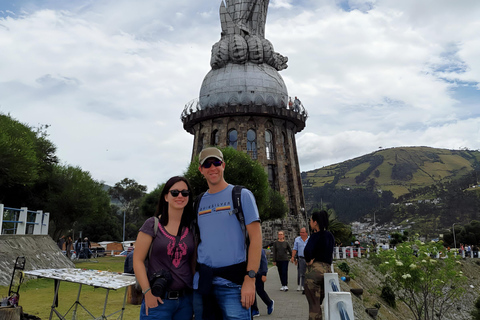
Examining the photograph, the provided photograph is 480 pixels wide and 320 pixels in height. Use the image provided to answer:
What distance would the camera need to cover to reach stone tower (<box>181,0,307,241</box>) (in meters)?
44.2

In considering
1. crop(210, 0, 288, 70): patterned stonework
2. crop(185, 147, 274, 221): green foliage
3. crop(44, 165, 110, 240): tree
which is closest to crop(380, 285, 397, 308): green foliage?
crop(185, 147, 274, 221): green foliage

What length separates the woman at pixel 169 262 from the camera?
13.3 ft

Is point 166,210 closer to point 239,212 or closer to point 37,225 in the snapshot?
point 239,212

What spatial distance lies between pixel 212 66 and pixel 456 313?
32241 millimetres

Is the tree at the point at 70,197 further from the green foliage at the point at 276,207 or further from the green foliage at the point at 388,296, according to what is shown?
the green foliage at the point at 388,296

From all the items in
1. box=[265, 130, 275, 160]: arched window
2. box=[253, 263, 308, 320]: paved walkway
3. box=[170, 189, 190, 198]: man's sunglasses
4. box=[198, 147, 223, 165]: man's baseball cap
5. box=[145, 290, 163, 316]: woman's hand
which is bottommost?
box=[253, 263, 308, 320]: paved walkway

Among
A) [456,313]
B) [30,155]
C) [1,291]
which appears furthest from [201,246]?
[456,313]

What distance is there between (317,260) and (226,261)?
3.64 metres

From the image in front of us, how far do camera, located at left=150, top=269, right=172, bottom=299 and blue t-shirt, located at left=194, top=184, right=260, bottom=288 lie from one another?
266 millimetres

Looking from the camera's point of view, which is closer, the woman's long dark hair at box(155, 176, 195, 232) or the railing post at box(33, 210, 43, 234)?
the woman's long dark hair at box(155, 176, 195, 232)

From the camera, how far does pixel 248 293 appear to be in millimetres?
3824

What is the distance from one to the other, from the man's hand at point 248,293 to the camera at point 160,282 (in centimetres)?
74

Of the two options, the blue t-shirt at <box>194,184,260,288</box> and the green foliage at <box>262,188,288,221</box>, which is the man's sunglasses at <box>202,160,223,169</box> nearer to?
the blue t-shirt at <box>194,184,260,288</box>

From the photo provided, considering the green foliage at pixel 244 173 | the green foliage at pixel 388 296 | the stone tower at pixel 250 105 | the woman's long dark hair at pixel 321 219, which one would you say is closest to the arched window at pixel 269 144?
the stone tower at pixel 250 105
